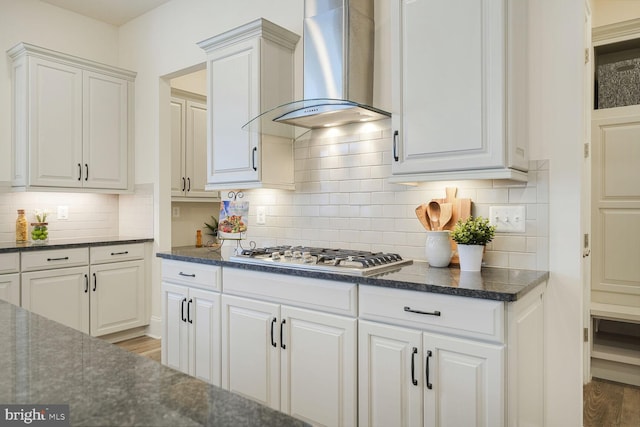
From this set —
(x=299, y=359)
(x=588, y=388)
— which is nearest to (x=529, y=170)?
(x=299, y=359)

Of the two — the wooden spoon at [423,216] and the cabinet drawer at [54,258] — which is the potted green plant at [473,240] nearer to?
the wooden spoon at [423,216]

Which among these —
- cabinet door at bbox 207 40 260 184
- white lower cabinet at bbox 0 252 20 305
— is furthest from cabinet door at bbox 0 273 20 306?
cabinet door at bbox 207 40 260 184

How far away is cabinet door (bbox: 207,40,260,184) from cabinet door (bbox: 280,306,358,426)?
1078 mm

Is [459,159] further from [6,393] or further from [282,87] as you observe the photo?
[6,393]

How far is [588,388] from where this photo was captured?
2855mm

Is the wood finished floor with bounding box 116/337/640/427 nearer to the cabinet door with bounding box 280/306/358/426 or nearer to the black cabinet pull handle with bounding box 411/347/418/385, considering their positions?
the black cabinet pull handle with bounding box 411/347/418/385

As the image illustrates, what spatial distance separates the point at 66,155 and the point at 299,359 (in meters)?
2.97

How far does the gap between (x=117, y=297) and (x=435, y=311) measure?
10.4 feet

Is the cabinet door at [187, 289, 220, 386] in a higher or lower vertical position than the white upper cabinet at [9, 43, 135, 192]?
lower

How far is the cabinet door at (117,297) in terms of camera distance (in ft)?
12.4

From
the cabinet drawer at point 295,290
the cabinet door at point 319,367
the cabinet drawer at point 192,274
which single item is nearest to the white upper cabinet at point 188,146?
the cabinet drawer at point 192,274

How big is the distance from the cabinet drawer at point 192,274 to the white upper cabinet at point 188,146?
1.75 meters

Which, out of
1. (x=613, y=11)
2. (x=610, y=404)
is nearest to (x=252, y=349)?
(x=610, y=404)

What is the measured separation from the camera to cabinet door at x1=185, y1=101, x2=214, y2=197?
15.3 feet
